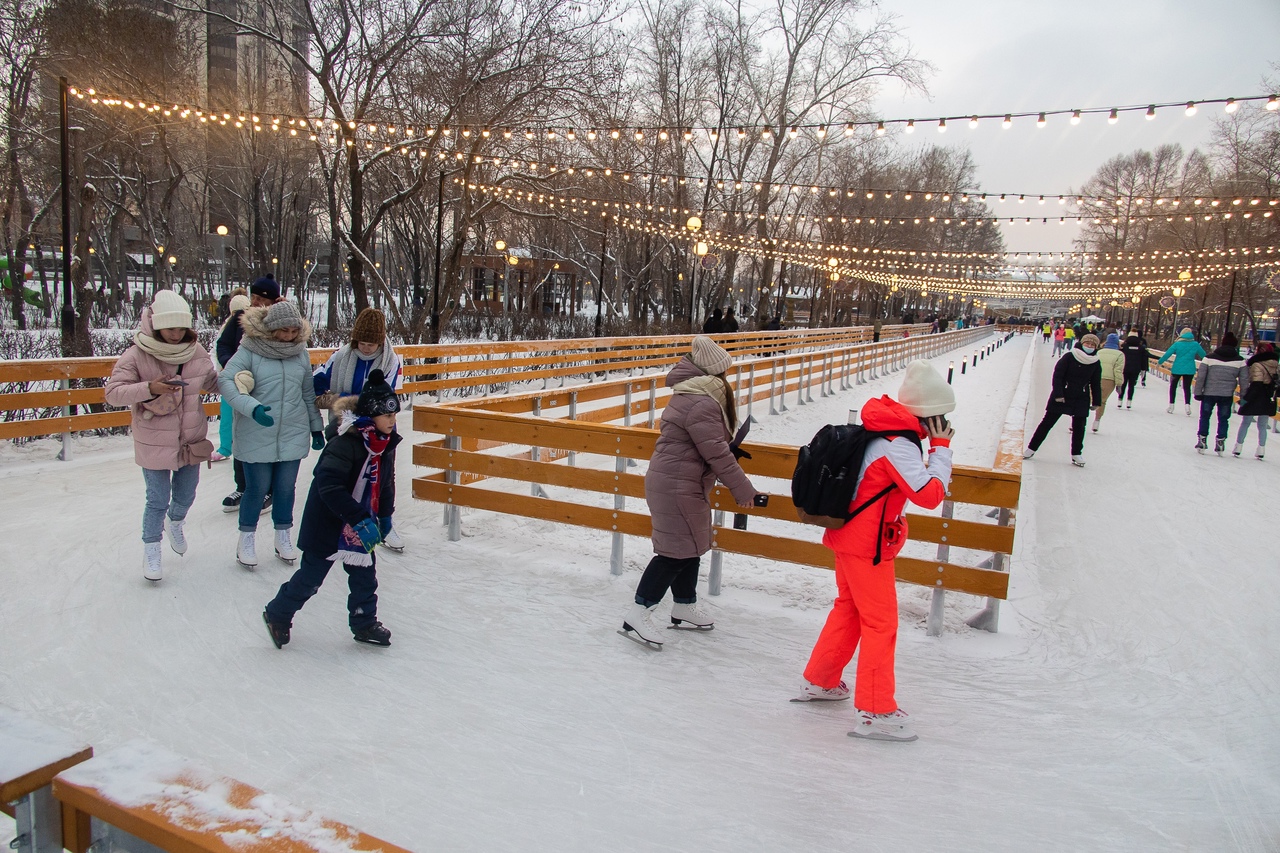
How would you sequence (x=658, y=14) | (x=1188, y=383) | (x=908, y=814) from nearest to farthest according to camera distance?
(x=908, y=814), (x=1188, y=383), (x=658, y=14)

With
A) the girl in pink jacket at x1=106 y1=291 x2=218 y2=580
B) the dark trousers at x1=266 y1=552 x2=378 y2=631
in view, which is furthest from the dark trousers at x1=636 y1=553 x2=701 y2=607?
the girl in pink jacket at x1=106 y1=291 x2=218 y2=580

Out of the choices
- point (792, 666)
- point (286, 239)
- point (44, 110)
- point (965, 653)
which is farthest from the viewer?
point (286, 239)

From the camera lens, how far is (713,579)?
4512 millimetres

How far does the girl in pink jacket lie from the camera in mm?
4082

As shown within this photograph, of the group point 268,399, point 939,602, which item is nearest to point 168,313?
point 268,399

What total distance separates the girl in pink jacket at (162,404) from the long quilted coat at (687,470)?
2534mm

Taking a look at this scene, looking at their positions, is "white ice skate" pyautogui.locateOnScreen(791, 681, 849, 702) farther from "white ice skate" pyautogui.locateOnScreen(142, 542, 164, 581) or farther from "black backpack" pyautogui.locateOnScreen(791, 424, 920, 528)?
"white ice skate" pyautogui.locateOnScreen(142, 542, 164, 581)

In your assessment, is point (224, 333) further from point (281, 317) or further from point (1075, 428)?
point (1075, 428)

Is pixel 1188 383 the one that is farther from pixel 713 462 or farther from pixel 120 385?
pixel 120 385

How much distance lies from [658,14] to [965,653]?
112ft

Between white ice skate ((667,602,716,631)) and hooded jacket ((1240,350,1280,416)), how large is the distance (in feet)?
32.6

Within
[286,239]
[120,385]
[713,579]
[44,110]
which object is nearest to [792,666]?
[713,579]

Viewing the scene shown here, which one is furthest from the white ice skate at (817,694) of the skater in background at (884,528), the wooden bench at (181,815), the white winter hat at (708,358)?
the wooden bench at (181,815)

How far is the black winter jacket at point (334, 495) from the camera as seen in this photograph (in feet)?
10.5
